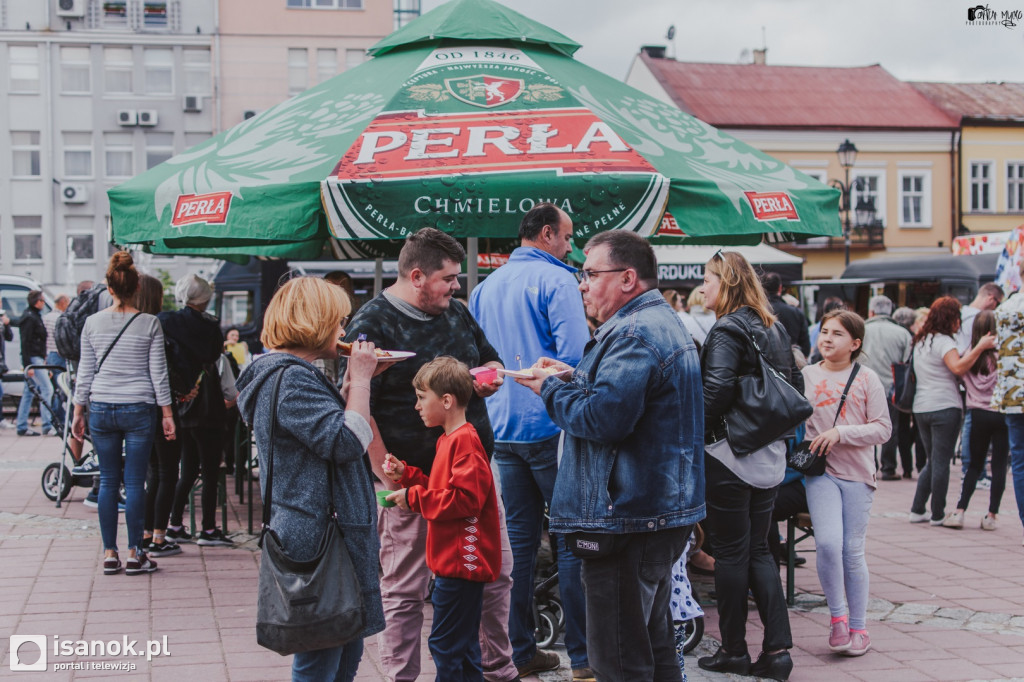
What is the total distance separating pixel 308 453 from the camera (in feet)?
9.95

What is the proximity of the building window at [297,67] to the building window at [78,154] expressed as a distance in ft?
27.5

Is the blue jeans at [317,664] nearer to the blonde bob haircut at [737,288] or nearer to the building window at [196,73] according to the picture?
the blonde bob haircut at [737,288]

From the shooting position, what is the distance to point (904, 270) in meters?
22.1

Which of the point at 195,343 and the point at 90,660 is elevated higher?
the point at 195,343

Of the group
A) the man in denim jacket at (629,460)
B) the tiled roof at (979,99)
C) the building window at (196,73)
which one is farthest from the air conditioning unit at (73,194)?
the man in denim jacket at (629,460)

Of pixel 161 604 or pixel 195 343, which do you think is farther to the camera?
pixel 195 343

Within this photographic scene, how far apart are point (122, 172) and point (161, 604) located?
38.0 metres

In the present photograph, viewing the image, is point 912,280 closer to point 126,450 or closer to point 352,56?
point 126,450

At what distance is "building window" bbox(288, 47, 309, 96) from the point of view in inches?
1597

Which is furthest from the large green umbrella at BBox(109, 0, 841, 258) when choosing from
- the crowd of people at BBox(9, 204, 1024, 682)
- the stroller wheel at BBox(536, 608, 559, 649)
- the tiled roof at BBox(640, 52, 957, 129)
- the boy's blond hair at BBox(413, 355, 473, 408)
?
the tiled roof at BBox(640, 52, 957, 129)

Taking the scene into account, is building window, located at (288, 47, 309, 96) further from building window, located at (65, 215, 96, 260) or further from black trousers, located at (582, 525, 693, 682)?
black trousers, located at (582, 525, 693, 682)

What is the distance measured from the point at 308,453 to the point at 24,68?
140ft

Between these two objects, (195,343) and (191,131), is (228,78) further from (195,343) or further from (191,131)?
(195,343)

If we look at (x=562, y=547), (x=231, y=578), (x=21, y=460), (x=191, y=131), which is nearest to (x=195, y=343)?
(x=231, y=578)
